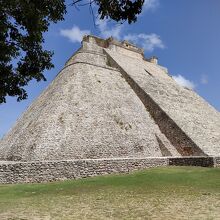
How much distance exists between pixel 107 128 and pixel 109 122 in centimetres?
61

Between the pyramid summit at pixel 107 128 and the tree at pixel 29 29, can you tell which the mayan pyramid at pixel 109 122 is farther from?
the tree at pixel 29 29

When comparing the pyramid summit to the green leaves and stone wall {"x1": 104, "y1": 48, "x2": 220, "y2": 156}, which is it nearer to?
stone wall {"x1": 104, "y1": 48, "x2": 220, "y2": 156}

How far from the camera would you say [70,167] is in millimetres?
17125

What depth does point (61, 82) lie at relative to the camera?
84.7 ft

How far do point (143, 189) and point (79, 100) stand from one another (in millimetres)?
10857

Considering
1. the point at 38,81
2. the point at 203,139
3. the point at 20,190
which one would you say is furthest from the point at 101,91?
the point at 38,81

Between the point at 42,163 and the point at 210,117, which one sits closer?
the point at 42,163

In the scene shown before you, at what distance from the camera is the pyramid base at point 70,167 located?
53.5 feet

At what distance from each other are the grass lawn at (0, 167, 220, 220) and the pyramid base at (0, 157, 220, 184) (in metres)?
0.90

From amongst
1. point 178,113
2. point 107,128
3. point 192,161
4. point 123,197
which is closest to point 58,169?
point 107,128

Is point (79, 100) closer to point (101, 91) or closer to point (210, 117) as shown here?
point (101, 91)

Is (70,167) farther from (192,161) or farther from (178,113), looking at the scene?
(178,113)

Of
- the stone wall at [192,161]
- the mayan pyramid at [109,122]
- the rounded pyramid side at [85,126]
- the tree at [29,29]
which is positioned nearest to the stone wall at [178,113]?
the mayan pyramid at [109,122]

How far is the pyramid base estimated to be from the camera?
16.3 metres
